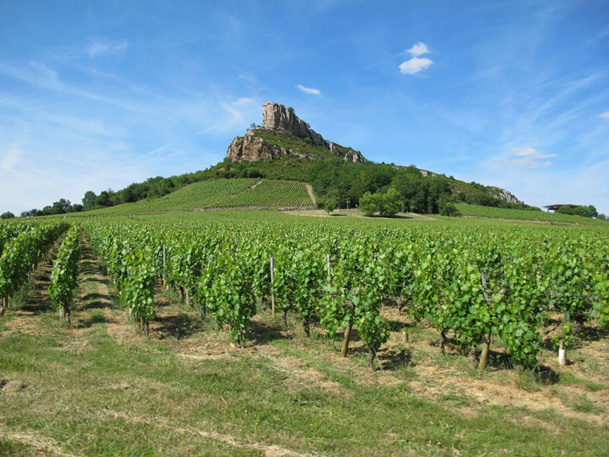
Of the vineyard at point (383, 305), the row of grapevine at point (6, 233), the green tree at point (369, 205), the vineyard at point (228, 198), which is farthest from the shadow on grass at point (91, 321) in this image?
the vineyard at point (228, 198)

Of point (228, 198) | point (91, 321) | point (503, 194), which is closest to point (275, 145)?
point (228, 198)

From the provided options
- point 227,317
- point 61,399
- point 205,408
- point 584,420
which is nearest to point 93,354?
point 61,399

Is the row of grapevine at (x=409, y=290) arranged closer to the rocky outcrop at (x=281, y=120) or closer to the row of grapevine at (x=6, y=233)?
the row of grapevine at (x=6, y=233)

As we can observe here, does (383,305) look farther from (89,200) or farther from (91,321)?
(89,200)

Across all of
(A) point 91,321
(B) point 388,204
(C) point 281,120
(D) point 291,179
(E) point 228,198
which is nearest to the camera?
(A) point 91,321

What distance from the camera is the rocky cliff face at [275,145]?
143 metres

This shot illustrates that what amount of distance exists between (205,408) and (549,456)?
13.9ft

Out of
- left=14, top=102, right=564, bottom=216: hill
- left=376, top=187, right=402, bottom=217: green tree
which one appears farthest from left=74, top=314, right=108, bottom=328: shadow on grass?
left=14, top=102, right=564, bottom=216: hill

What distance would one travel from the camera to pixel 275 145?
14800cm

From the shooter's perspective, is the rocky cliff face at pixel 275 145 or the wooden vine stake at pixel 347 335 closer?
the wooden vine stake at pixel 347 335

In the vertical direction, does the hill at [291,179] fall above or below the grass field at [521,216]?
above

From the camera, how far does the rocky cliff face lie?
14312cm

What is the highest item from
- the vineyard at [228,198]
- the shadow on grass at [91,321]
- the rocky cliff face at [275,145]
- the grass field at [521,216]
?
the rocky cliff face at [275,145]

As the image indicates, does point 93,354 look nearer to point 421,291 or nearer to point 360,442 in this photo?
point 360,442
